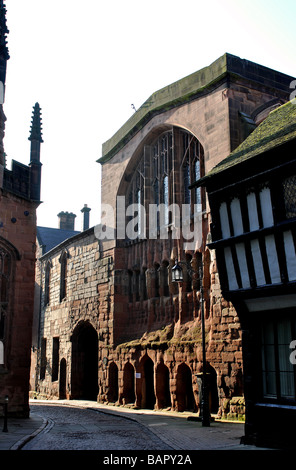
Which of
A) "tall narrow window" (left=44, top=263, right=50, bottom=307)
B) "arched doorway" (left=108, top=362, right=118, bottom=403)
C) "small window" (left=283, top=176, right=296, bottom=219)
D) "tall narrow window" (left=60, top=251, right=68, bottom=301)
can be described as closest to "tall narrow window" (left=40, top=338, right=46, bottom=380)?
"tall narrow window" (left=44, top=263, right=50, bottom=307)

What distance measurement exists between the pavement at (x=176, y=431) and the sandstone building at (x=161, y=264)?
121cm

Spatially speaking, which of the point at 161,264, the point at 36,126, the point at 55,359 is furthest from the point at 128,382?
the point at 36,126

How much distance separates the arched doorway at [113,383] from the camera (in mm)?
21906

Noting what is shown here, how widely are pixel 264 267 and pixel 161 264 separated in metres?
9.64

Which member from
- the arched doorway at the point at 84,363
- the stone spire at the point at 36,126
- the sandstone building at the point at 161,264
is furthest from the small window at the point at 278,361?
the arched doorway at the point at 84,363

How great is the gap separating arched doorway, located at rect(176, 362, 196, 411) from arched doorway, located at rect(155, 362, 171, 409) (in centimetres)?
123

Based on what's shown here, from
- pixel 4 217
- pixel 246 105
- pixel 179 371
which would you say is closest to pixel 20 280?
pixel 4 217

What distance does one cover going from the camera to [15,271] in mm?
15938

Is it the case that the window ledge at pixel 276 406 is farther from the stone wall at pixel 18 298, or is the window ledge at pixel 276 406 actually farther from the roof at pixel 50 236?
the roof at pixel 50 236

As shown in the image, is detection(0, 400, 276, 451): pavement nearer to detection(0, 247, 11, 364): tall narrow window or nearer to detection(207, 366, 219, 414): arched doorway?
detection(207, 366, 219, 414): arched doorway

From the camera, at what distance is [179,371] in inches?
701

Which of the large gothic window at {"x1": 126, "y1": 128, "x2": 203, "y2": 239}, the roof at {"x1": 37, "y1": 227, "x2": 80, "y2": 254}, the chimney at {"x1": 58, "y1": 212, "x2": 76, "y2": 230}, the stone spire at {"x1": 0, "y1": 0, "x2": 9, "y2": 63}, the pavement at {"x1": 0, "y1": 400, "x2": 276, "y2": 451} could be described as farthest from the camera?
the chimney at {"x1": 58, "y1": 212, "x2": 76, "y2": 230}

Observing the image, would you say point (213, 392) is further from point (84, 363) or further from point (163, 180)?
point (84, 363)

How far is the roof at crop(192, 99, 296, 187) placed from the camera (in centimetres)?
1057
